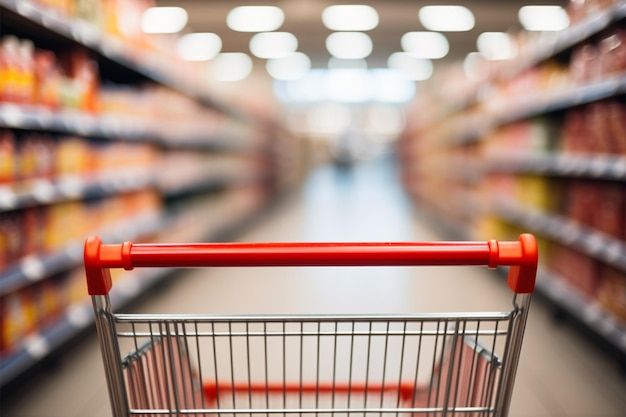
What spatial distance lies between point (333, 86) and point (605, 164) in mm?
21580

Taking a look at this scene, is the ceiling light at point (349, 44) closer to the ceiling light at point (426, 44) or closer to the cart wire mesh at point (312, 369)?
the ceiling light at point (426, 44)

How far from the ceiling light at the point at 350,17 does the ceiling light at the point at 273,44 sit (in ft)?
5.22

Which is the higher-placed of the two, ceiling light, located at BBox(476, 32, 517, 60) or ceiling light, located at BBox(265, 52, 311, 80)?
ceiling light, located at BBox(476, 32, 517, 60)

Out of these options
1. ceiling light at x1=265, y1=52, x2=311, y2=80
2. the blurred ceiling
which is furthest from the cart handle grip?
ceiling light at x1=265, y1=52, x2=311, y2=80

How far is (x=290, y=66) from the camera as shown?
16562 millimetres

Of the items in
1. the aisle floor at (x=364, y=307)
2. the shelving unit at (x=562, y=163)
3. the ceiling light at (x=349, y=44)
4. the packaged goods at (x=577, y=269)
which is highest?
the ceiling light at (x=349, y=44)

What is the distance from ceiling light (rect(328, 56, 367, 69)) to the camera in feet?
52.4

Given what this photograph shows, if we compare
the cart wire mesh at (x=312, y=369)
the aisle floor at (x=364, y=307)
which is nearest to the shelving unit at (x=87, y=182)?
the aisle floor at (x=364, y=307)

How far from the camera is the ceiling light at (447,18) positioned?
983cm

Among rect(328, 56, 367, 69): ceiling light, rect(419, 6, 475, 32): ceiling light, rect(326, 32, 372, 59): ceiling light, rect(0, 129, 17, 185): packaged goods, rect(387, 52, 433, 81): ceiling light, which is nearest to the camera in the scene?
rect(0, 129, 17, 185): packaged goods

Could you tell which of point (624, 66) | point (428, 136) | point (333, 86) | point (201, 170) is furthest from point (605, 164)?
point (333, 86)

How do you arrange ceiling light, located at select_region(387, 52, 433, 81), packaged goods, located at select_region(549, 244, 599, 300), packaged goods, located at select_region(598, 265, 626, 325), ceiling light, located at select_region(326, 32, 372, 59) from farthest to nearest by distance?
ceiling light, located at select_region(387, 52, 433, 81) < ceiling light, located at select_region(326, 32, 372, 59) < packaged goods, located at select_region(549, 244, 599, 300) < packaged goods, located at select_region(598, 265, 626, 325)

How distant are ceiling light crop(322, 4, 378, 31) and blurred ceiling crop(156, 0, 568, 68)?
0.13m

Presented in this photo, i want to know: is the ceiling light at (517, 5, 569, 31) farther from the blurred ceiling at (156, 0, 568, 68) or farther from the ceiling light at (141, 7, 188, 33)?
the ceiling light at (141, 7, 188, 33)
